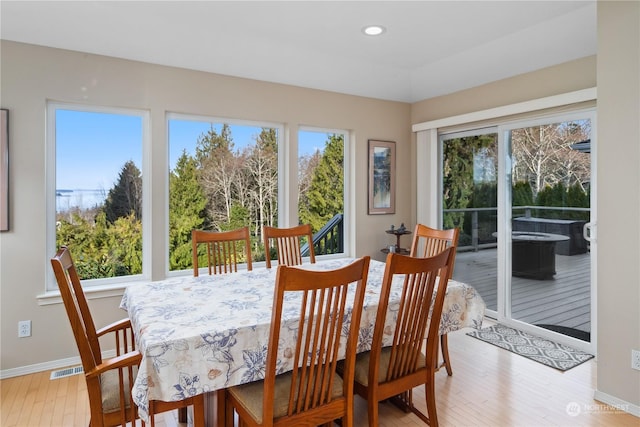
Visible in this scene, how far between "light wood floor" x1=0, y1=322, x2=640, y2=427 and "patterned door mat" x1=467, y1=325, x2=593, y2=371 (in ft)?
0.30

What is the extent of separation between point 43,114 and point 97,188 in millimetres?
656

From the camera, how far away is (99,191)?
3.20 metres

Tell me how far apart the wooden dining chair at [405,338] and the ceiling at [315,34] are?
1.99 meters

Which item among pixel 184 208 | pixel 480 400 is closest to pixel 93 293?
pixel 184 208

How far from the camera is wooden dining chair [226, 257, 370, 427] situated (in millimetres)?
1465

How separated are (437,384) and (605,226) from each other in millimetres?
1503

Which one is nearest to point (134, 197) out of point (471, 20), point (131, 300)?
point (131, 300)

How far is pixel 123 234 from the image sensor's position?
3.28 m

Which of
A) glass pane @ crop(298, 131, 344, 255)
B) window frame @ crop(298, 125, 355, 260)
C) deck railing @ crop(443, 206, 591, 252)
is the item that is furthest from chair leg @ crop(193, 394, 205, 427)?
deck railing @ crop(443, 206, 591, 252)

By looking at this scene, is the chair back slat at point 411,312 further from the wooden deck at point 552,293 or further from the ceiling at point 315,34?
the wooden deck at point 552,293

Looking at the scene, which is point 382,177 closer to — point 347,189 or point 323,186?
point 347,189

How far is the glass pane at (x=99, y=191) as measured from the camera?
308 centimetres

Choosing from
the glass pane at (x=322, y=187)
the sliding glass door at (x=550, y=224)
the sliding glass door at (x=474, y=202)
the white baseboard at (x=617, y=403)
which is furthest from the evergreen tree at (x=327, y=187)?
the white baseboard at (x=617, y=403)

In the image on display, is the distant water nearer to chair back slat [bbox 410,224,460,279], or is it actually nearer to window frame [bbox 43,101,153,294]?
window frame [bbox 43,101,153,294]
